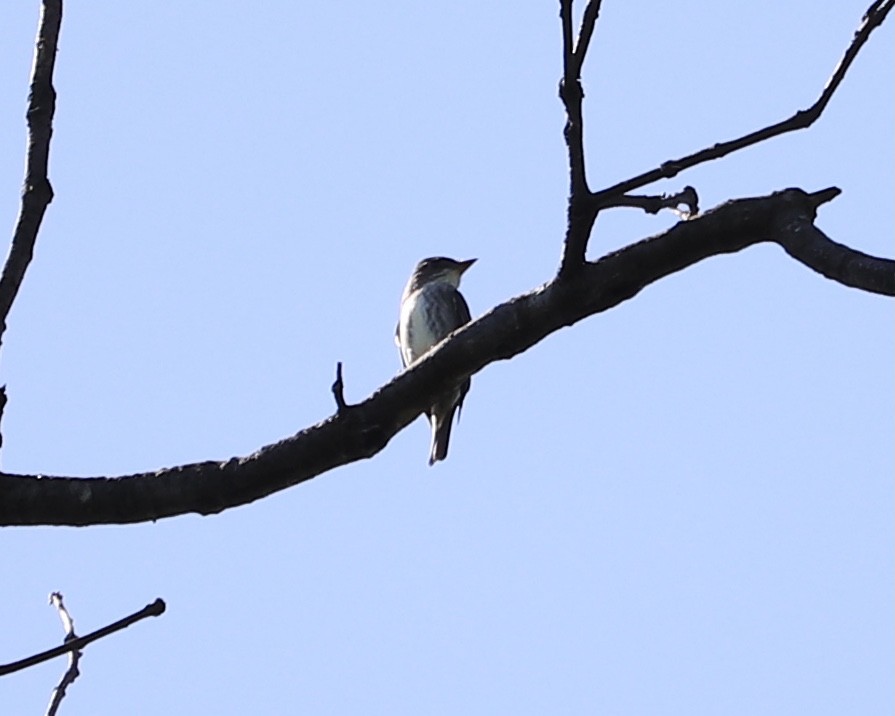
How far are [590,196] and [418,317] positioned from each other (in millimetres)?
7284

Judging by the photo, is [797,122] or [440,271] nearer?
[797,122]

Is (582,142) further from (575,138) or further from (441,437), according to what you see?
(441,437)

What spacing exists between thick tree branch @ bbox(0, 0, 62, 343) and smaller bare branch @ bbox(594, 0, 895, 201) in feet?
4.03

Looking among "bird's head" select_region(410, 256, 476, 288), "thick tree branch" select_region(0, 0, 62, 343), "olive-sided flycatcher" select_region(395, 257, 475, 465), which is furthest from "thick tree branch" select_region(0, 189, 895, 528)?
"bird's head" select_region(410, 256, 476, 288)

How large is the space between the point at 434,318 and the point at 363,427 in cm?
709

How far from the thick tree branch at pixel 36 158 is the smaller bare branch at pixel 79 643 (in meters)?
1.12

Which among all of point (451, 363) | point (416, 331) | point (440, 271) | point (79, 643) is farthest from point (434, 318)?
point (79, 643)

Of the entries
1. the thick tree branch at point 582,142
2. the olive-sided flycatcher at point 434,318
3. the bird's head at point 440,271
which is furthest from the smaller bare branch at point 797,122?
the bird's head at point 440,271

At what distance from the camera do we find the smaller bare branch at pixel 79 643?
2240mm

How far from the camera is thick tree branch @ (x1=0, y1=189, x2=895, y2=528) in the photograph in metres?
3.30

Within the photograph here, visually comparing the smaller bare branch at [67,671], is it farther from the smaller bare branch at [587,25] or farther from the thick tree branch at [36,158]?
the smaller bare branch at [587,25]

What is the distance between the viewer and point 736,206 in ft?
10.7

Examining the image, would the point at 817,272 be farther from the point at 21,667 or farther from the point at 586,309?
the point at 21,667

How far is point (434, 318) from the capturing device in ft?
34.4
